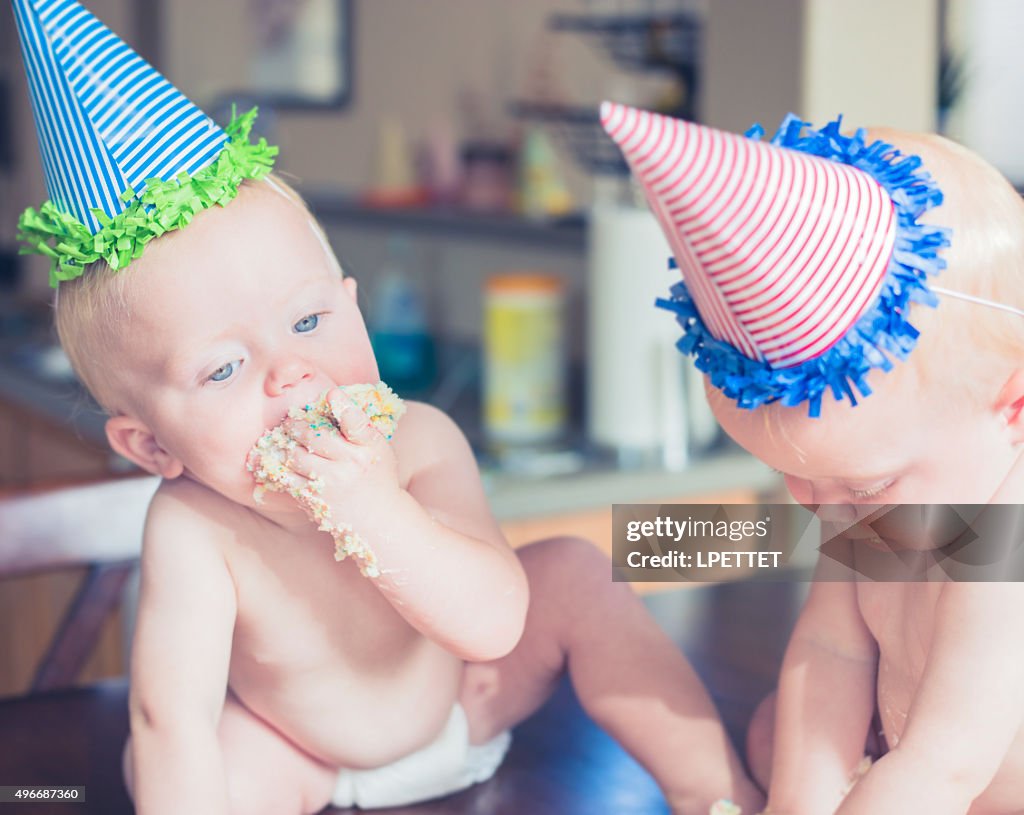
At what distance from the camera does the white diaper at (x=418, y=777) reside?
627mm

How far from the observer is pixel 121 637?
1514 mm

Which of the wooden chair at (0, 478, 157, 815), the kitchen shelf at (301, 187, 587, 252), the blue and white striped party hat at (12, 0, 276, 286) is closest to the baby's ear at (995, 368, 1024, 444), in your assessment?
the blue and white striped party hat at (12, 0, 276, 286)

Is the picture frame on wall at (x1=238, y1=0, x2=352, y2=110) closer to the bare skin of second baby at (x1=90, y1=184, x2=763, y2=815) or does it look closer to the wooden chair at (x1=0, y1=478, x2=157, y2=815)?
the wooden chair at (x1=0, y1=478, x2=157, y2=815)

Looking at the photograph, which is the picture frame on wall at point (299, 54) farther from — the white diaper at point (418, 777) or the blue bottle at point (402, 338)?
the white diaper at point (418, 777)

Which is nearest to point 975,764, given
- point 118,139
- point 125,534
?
point 118,139

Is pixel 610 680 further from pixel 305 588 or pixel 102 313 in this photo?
pixel 102 313

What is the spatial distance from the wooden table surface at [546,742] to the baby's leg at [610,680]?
0.09 ft

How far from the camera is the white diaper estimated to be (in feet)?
2.06

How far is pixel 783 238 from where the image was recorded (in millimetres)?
416

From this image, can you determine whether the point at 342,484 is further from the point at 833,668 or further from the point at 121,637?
the point at 121,637

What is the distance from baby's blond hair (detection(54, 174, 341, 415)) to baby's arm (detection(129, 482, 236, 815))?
69 mm

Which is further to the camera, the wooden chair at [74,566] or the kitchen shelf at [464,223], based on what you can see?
the kitchen shelf at [464,223]

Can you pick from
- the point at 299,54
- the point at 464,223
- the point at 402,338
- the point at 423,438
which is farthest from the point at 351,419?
the point at 299,54

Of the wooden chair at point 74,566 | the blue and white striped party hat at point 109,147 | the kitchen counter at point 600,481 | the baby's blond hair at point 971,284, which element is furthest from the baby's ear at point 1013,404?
the kitchen counter at point 600,481
